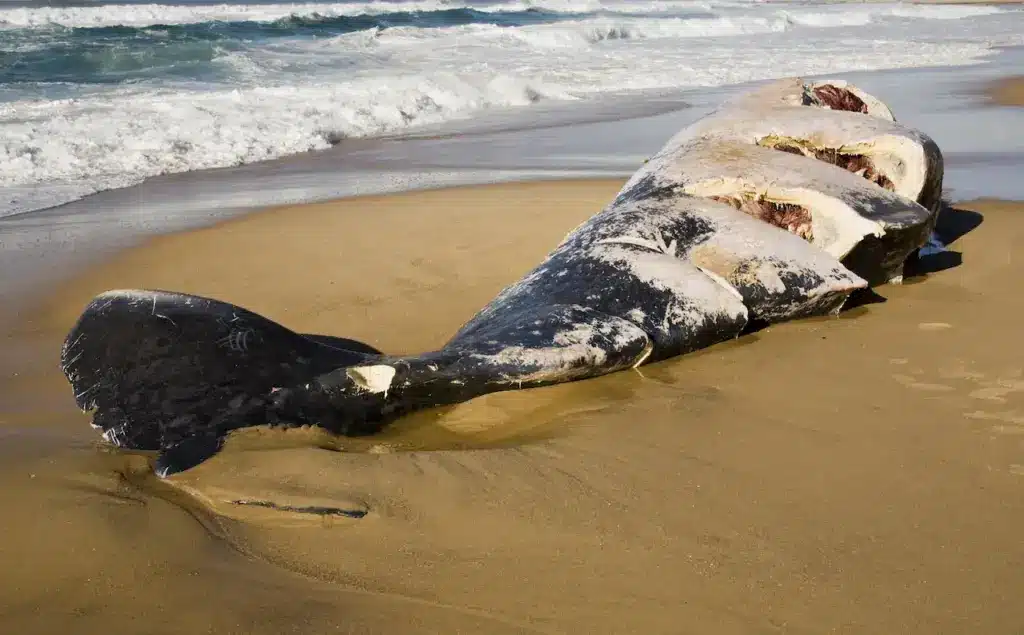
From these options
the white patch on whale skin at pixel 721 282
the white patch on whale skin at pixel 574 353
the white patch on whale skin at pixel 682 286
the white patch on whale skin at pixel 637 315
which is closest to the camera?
the white patch on whale skin at pixel 574 353

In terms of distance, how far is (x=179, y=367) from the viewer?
321 cm

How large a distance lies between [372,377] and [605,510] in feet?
3.07

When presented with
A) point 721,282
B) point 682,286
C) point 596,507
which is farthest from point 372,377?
point 721,282

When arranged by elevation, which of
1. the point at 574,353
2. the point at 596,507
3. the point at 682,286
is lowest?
the point at 596,507

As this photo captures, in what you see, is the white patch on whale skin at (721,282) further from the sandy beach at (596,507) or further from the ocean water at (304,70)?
the ocean water at (304,70)

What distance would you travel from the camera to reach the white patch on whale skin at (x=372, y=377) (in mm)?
3312

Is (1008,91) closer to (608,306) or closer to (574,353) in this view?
(608,306)

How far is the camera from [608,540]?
267cm

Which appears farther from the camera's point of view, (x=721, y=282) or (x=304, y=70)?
(x=304, y=70)

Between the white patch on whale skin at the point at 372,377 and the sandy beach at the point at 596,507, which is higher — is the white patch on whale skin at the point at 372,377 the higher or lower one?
the higher one

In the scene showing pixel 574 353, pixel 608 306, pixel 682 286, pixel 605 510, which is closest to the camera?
pixel 605 510

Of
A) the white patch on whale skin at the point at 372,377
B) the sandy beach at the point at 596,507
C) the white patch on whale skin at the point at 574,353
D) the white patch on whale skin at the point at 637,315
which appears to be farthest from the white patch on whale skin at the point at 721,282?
the white patch on whale skin at the point at 372,377

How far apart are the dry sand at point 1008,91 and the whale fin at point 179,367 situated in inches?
435

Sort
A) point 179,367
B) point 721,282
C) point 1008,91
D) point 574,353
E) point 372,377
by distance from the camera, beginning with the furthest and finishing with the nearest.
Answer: point 1008,91
point 721,282
point 574,353
point 372,377
point 179,367
